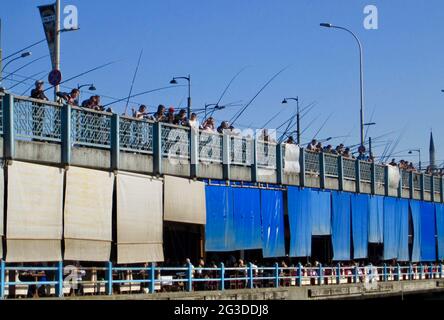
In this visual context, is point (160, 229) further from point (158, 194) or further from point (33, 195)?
point (33, 195)

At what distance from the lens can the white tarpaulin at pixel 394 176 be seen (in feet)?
161

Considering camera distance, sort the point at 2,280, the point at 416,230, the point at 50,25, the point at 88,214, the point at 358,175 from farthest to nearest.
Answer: the point at 416,230 → the point at 358,175 → the point at 50,25 → the point at 88,214 → the point at 2,280

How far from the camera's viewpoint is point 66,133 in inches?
1043

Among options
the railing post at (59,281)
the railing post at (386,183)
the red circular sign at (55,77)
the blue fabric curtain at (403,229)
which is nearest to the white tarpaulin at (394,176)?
the railing post at (386,183)

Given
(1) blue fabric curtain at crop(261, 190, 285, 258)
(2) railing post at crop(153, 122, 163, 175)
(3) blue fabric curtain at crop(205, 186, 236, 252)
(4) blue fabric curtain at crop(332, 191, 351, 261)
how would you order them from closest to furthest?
1. (2) railing post at crop(153, 122, 163, 175)
2. (3) blue fabric curtain at crop(205, 186, 236, 252)
3. (1) blue fabric curtain at crop(261, 190, 285, 258)
4. (4) blue fabric curtain at crop(332, 191, 351, 261)

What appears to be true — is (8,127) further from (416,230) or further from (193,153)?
(416,230)

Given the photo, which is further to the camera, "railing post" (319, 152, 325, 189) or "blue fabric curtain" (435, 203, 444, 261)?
"blue fabric curtain" (435, 203, 444, 261)

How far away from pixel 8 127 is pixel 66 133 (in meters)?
2.34

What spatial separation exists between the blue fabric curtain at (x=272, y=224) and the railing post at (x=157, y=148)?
283 inches

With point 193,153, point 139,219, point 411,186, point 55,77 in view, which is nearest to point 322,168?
point 193,153

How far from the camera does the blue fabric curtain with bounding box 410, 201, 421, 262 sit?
51.7 metres

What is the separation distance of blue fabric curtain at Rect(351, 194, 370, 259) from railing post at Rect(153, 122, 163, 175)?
52.2ft

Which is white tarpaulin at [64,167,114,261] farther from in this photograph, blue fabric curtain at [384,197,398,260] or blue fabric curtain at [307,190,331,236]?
blue fabric curtain at [384,197,398,260]

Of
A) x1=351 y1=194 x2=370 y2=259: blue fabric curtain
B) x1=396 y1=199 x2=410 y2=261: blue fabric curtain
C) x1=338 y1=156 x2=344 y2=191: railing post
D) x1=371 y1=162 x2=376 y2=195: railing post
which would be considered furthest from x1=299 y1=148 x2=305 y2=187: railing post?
x1=396 y1=199 x2=410 y2=261: blue fabric curtain
